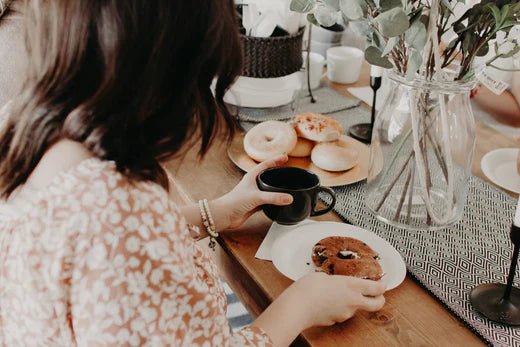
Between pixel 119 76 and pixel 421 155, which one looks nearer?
pixel 119 76

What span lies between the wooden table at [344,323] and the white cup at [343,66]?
0.69 meters

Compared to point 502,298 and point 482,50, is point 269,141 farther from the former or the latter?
point 502,298

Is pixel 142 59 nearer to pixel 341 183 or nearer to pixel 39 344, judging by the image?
pixel 39 344

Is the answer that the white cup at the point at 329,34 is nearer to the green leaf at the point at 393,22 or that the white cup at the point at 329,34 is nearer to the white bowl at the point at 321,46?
the white bowl at the point at 321,46

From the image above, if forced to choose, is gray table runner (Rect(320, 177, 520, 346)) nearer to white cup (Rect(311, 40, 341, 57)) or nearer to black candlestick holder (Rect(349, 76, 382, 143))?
black candlestick holder (Rect(349, 76, 382, 143))

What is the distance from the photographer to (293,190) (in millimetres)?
954

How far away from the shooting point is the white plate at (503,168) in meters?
1.18

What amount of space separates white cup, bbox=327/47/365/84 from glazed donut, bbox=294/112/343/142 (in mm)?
494

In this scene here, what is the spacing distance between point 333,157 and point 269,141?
0.15m

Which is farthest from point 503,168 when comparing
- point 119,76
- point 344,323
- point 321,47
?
point 119,76

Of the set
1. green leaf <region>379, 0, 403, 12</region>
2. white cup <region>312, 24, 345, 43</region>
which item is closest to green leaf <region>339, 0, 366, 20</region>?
green leaf <region>379, 0, 403, 12</region>

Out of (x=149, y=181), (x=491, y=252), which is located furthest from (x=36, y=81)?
(x=491, y=252)

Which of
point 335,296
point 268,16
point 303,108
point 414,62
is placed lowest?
point 303,108

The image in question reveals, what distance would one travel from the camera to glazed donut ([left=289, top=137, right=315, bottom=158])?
1239 mm
